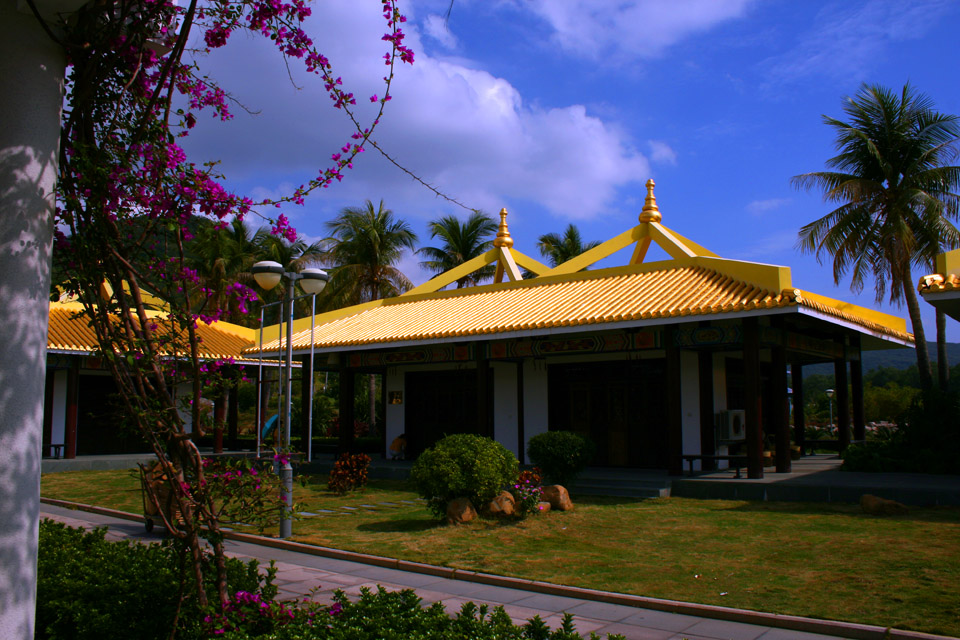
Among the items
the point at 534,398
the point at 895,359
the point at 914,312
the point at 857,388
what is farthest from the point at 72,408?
the point at 895,359

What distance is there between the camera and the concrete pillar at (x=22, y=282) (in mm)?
3471

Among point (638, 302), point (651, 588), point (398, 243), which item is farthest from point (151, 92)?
point (398, 243)

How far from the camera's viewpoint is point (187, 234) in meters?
4.36

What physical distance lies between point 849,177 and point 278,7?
2170 centimetres

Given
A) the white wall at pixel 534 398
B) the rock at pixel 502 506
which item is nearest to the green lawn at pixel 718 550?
the rock at pixel 502 506

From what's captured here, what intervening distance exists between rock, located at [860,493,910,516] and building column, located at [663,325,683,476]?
380cm

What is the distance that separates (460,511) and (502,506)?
632 millimetres

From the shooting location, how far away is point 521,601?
694 cm

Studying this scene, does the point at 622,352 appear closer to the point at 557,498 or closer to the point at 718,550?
the point at 557,498

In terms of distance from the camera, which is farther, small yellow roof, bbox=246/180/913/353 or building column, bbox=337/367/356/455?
building column, bbox=337/367/356/455

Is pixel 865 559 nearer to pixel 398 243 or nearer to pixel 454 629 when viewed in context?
pixel 454 629

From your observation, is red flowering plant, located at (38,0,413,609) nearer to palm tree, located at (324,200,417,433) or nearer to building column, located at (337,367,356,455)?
building column, located at (337,367,356,455)

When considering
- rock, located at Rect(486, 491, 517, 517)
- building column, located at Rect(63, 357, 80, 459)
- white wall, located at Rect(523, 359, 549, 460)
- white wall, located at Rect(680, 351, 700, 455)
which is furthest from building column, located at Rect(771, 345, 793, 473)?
building column, located at Rect(63, 357, 80, 459)

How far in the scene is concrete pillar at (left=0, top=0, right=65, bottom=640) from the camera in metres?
3.47
